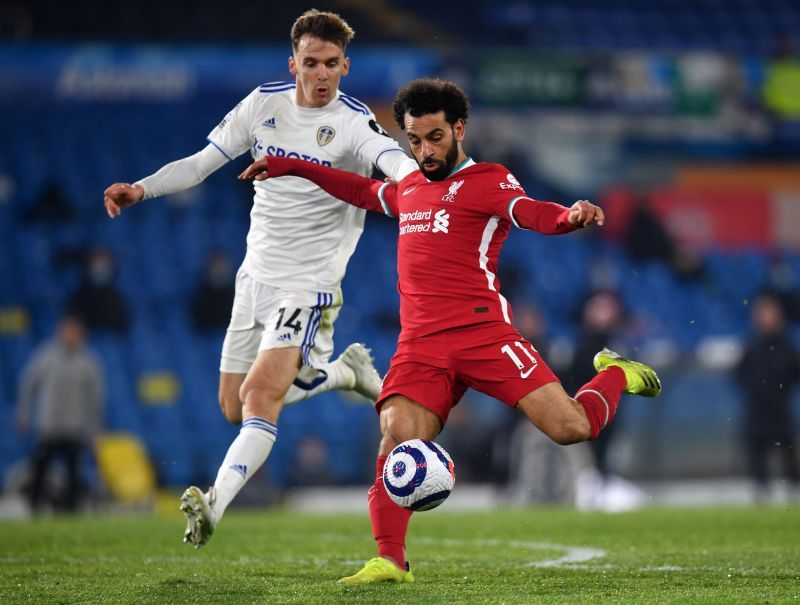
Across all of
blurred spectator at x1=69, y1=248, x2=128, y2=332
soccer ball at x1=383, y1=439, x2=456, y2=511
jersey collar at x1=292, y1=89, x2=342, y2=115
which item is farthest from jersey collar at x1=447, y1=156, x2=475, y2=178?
blurred spectator at x1=69, y1=248, x2=128, y2=332

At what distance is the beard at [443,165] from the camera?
6043mm

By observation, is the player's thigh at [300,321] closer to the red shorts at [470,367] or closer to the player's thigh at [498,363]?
the red shorts at [470,367]

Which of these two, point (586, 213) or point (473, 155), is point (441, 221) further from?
point (473, 155)

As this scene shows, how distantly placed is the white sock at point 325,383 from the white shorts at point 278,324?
7 centimetres

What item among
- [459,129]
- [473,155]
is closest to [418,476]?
[459,129]

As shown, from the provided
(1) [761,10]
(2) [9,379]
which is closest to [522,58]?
(1) [761,10]

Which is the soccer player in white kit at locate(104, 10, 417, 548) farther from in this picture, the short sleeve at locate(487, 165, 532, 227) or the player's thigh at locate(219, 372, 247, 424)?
the short sleeve at locate(487, 165, 532, 227)

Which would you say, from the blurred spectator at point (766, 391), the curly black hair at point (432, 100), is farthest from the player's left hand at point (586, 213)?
the blurred spectator at point (766, 391)

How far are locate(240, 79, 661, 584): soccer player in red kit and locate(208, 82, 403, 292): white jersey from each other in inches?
35.7

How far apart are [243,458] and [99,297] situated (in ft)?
38.2

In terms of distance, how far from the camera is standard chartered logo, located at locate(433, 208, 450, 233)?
20.0 ft

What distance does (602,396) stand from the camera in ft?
20.7

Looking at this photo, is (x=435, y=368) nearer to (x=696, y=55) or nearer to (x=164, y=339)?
(x=164, y=339)

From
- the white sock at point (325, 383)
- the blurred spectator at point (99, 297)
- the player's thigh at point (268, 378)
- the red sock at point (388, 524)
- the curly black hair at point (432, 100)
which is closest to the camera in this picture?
the red sock at point (388, 524)
